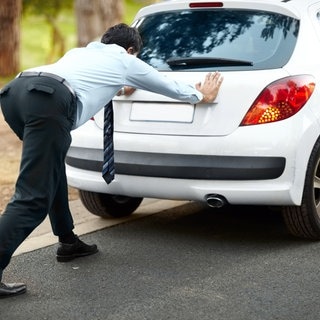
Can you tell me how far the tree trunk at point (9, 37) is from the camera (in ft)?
49.8

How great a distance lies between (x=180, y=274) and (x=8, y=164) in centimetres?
381

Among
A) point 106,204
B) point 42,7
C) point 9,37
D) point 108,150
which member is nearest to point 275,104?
point 108,150

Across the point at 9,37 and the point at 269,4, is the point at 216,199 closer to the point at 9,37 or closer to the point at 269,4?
the point at 269,4

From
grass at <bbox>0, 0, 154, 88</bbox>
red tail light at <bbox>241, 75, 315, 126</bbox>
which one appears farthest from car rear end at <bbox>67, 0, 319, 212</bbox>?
grass at <bbox>0, 0, 154, 88</bbox>

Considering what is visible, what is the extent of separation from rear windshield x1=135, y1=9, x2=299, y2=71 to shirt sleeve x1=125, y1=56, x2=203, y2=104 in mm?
453

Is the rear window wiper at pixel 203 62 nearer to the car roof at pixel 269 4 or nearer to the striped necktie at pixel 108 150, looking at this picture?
the car roof at pixel 269 4

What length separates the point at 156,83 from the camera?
5047 millimetres

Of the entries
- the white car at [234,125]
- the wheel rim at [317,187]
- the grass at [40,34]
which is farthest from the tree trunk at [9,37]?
the wheel rim at [317,187]

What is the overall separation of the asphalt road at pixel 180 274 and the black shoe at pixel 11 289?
0.12ft

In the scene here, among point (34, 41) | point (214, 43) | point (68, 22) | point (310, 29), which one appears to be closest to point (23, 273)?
point (214, 43)

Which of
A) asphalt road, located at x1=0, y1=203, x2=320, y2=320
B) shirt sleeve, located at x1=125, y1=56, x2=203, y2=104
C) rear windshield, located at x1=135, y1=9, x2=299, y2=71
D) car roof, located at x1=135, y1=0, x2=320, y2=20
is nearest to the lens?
asphalt road, located at x1=0, y1=203, x2=320, y2=320

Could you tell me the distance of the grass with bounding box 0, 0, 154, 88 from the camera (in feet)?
80.4

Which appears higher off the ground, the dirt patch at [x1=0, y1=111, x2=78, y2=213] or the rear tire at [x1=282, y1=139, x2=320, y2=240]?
the rear tire at [x1=282, y1=139, x2=320, y2=240]

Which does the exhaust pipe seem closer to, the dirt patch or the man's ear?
the man's ear
